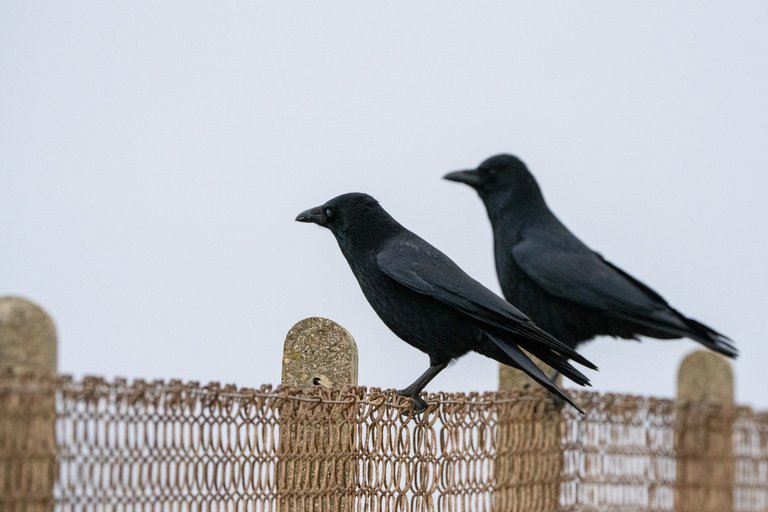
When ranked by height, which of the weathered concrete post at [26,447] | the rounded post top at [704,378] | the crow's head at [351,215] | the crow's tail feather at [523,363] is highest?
the crow's head at [351,215]

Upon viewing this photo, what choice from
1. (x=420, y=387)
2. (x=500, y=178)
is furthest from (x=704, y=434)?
(x=500, y=178)

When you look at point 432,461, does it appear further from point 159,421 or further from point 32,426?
point 32,426

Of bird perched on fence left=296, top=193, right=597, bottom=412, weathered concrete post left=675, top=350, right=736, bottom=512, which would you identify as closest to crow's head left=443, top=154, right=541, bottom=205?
weathered concrete post left=675, top=350, right=736, bottom=512

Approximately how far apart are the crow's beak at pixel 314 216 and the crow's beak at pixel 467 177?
2383mm

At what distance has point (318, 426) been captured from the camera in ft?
13.6

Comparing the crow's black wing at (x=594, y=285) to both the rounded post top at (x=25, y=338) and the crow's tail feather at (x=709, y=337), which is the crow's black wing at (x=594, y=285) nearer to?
the crow's tail feather at (x=709, y=337)

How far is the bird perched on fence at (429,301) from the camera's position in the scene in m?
5.52

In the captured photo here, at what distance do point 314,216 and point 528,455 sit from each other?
4.98 feet

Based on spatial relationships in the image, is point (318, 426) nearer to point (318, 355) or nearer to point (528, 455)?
point (318, 355)

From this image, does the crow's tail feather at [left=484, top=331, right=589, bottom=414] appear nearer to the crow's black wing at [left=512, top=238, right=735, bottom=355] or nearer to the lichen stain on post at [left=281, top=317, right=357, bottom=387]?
the lichen stain on post at [left=281, top=317, right=357, bottom=387]

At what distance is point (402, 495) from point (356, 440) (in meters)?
0.34

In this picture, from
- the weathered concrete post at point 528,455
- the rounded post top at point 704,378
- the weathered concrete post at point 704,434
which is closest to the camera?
the weathered concrete post at point 528,455

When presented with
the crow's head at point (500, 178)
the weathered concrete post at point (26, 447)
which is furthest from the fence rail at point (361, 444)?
the crow's head at point (500, 178)

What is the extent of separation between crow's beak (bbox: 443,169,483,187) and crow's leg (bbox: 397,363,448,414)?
2719mm
